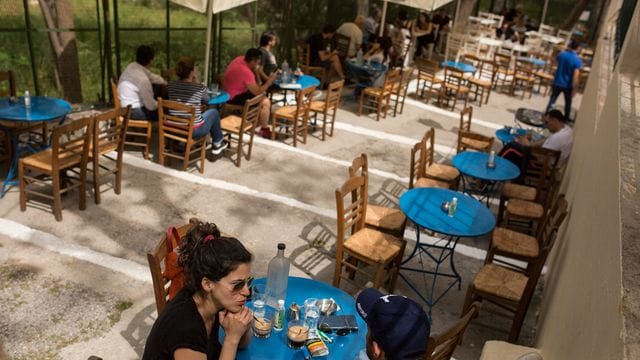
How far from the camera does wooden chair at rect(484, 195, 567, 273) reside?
538 cm

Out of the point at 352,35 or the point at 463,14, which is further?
the point at 463,14

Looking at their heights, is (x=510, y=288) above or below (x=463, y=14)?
below

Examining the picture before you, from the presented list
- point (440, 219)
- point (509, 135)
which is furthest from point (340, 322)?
point (509, 135)

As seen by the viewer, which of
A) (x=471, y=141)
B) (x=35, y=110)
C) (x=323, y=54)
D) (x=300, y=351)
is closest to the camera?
(x=300, y=351)

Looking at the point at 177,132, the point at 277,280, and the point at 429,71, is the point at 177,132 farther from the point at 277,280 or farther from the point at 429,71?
the point at 429,71

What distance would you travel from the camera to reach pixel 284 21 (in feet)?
42.4

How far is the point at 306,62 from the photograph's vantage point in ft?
41.7

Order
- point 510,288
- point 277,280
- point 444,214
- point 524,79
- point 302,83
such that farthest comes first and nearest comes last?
point 524,79 → point 302,83 → point 444,214 → point 510,288 → point 277,280

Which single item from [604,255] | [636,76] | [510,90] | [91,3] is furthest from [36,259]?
[510,90]

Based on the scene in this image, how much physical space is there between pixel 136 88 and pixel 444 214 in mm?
4635

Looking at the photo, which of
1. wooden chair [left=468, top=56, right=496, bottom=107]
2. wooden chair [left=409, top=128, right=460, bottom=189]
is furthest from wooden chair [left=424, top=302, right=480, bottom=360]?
wooden chair [left=468, top=56, right=496, bottom=107]

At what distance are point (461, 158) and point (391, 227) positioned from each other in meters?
2.16

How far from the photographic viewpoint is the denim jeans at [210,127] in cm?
Answer: 723

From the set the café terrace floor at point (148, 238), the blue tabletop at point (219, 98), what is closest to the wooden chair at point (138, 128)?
the café terrace floor at point (148, 238)
